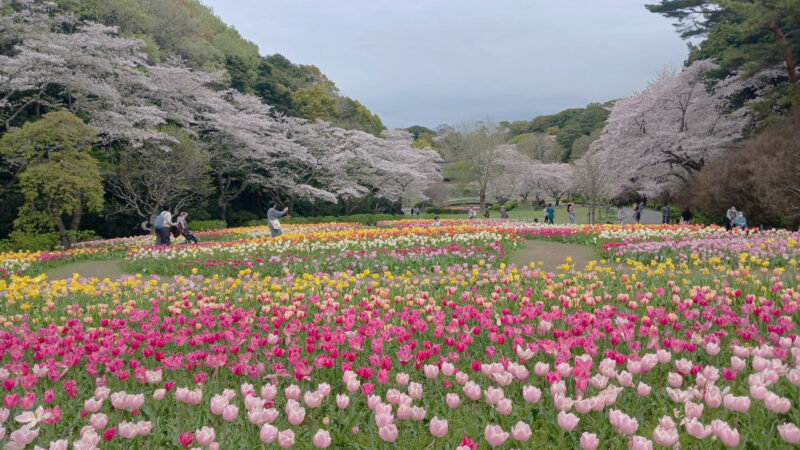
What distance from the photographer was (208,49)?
31781mm

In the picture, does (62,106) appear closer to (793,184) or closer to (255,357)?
(255,357)

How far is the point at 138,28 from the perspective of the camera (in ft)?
91.5

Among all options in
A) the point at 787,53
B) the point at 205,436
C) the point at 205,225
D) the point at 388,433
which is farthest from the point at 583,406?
the point at 205,225

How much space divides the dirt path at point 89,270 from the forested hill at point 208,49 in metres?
16.4

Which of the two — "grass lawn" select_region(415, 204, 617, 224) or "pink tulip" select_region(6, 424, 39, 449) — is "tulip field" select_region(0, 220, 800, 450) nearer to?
"pink tulip" select_region(6, 424, 39, 449)

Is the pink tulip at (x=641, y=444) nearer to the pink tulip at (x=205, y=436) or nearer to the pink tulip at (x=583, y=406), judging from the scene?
the pink tulip at (x=583, y=406)

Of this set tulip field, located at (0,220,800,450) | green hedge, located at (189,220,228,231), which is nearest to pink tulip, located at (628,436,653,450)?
tulip field, located at (0,220,800,450)

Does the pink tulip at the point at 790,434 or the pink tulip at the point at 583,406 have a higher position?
the pink tulip at the point at 790,434

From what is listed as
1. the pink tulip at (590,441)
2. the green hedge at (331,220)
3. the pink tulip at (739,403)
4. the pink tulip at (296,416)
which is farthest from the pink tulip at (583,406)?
the green hedge at (331,220)

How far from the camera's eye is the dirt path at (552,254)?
10911 mm

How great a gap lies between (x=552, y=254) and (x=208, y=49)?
28.4 m

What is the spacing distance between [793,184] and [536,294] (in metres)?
A: 14.7

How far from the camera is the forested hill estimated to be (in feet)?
86.0

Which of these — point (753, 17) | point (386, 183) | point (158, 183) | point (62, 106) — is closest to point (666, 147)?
point (753, 17)
